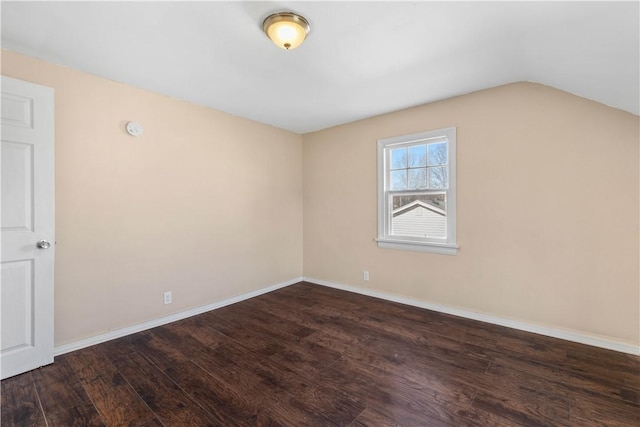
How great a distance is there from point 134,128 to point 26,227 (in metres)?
1.20

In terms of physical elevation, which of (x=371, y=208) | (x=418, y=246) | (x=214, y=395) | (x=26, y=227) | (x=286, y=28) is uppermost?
(x=286, y=28)

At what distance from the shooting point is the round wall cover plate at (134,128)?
2672 millimetres

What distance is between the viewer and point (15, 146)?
2039mm

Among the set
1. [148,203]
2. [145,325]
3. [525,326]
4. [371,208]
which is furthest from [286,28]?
[525,326]

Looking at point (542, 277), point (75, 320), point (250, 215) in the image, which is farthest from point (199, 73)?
point (542, 277)

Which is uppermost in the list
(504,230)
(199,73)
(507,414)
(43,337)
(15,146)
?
(199,73)

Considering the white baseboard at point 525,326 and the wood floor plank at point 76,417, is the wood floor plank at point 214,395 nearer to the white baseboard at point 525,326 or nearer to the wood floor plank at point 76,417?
the wood floor plank at point 76,417

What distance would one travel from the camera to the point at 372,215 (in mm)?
3832

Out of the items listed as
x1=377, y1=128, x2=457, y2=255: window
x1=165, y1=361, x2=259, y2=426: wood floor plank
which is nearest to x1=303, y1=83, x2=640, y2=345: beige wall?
x1=377, y1=128, x2=457, y2=255: window

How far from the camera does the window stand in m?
3.19

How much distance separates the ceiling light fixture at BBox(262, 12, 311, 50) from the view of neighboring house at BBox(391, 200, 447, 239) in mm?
2383

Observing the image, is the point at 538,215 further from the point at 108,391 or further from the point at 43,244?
the point at 43,244

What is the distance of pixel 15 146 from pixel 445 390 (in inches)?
140

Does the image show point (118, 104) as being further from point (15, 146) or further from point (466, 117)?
point (466, 117)
